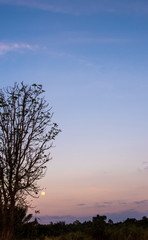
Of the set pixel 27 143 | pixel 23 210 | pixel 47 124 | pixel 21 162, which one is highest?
pixel 47 124

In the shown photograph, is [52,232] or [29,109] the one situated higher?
[29,109]

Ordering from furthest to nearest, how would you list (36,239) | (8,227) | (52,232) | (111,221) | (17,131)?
(111,221) → (52,232) → (36,239) → (17,131) → (8,227)

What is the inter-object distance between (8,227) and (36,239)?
3316 mm

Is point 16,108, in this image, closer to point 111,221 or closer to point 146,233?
point 146,233

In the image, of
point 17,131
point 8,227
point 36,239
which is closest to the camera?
point 8,227

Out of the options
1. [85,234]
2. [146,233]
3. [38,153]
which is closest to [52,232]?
[85,234]

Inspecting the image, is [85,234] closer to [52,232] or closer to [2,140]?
[52,232]

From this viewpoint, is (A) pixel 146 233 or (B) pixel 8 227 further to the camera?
(A) pixel 146 233

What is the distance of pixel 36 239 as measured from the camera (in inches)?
678

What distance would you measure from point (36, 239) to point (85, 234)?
349cm

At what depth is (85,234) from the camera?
19.3 meters

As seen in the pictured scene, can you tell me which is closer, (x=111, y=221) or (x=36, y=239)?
(x=36, y=239)

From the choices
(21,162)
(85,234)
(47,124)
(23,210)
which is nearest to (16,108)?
(47,124)

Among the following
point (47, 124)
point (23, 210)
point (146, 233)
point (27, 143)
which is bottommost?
Answer: point (146, 233)
